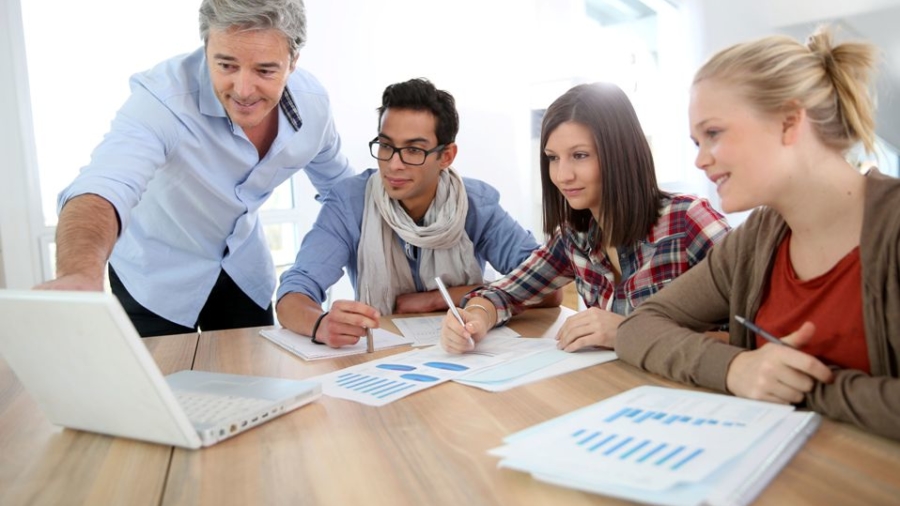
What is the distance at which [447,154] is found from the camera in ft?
6.87

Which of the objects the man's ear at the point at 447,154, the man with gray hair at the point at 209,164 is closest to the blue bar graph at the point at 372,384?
the man with gray hair at the point at 209,164

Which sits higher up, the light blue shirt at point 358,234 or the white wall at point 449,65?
the white wall at point 449,65

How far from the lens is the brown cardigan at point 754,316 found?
0.86 m

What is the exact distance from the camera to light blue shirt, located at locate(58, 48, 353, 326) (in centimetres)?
176

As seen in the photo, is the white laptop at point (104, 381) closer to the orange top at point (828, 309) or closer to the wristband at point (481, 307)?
the wristband at point (481, 307)

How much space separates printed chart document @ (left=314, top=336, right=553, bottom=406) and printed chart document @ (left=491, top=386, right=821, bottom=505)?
0.32 metres

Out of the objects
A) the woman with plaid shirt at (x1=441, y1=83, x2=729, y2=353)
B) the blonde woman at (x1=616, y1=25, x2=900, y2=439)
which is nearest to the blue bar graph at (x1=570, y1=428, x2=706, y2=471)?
the blonde woman at (x1=616, y1=25, x2=900, y2=439)

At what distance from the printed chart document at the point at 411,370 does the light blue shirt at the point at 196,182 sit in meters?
0.79

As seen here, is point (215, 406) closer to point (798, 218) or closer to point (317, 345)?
point (317, 345)

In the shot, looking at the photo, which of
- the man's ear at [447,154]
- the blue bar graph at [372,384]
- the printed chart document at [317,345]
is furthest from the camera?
the man's ear at [447,154]

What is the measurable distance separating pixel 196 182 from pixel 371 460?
1.28 m

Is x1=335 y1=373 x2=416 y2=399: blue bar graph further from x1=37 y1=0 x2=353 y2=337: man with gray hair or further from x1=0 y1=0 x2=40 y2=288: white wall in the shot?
x1=0 y1=0 x2=40 y2=288: white wall

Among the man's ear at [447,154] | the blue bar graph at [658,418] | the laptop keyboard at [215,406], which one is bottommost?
the laptop keyboard at [215,406]

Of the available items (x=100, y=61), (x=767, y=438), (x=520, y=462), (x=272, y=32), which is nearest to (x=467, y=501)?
(x=520, y=462)
